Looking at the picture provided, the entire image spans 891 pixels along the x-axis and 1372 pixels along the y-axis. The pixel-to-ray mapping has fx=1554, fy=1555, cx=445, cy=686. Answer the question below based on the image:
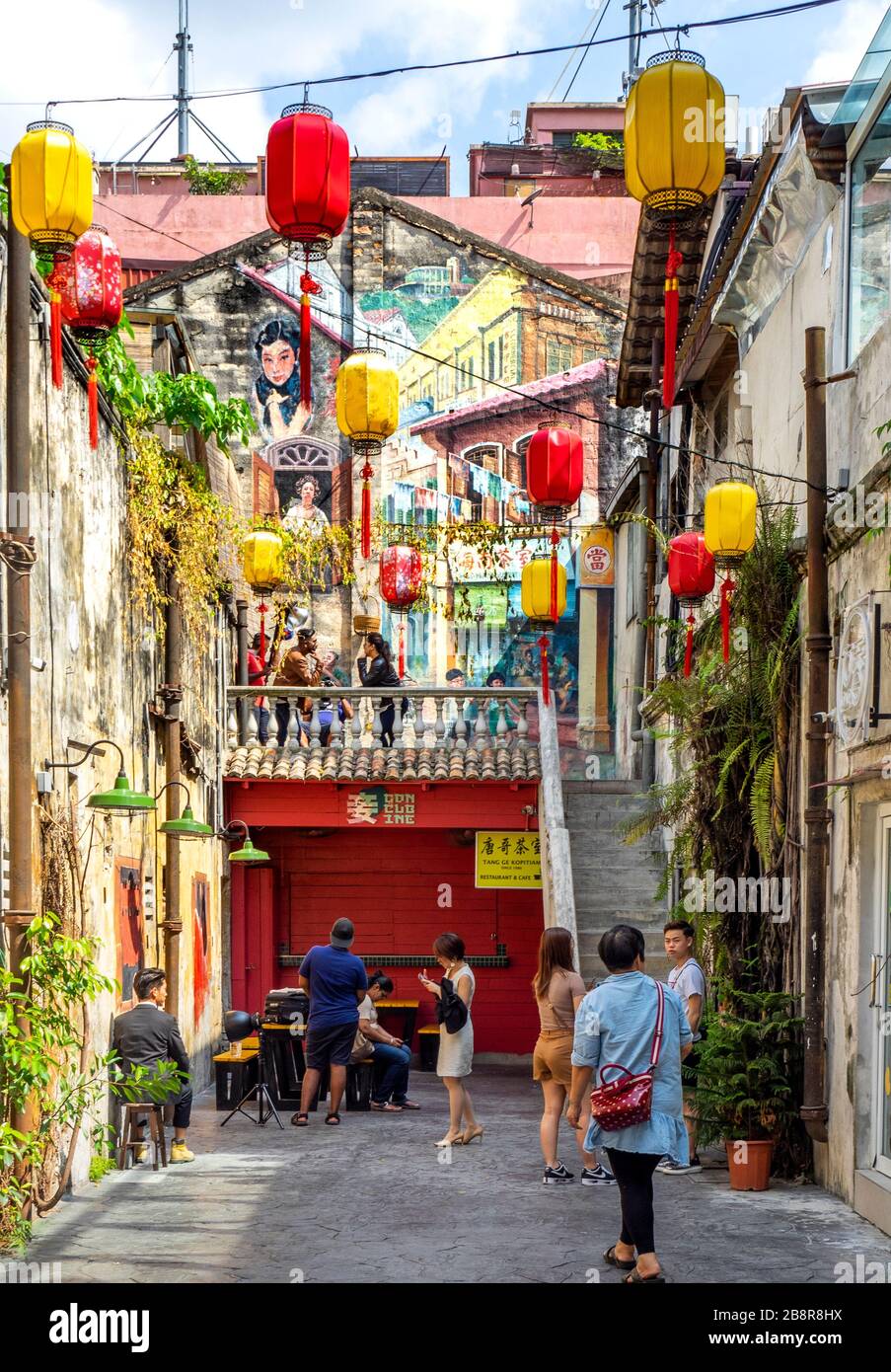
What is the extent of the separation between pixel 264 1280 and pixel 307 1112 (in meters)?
5.69

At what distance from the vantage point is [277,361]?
22.9 metres

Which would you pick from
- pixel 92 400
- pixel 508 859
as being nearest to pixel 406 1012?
pixel 508 859

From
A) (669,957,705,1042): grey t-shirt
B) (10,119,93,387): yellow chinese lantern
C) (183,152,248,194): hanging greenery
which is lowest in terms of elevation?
(669,957,705,1042): grey t-shirt

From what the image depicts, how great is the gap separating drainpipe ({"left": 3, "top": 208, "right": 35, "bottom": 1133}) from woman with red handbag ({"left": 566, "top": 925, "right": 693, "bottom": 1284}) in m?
2.91

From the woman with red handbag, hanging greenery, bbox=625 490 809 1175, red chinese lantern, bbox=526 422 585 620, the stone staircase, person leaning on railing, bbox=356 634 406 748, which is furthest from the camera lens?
person leaning on railing, bbox=356 634 406 748

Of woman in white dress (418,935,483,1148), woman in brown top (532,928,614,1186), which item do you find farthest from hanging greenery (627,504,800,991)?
woman in white dress (418,935,483,1148)

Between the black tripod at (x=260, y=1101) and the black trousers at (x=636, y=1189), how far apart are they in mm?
5838

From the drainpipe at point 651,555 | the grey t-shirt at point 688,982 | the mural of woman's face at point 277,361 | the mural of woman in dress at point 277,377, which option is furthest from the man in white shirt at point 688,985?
the mural of woman's face at point 277,361

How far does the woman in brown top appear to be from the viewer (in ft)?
29.3

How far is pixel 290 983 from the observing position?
1966 cm

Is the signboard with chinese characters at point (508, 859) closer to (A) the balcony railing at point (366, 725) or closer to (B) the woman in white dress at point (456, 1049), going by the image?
(A) the balcony railing at point (366, 725)

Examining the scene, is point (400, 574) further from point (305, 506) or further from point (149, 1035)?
point (149, 1035)

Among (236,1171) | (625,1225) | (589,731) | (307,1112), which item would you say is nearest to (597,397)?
(589,731)

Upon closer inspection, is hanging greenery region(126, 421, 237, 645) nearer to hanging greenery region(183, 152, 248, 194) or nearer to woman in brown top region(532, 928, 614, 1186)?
woman in brown top region(532, 928, 614, 1186)
